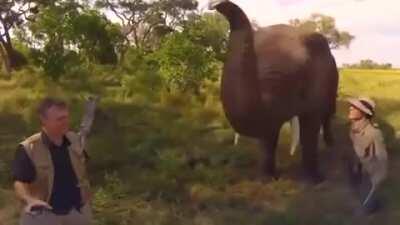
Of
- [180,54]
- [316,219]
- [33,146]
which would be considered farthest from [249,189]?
[180,54]

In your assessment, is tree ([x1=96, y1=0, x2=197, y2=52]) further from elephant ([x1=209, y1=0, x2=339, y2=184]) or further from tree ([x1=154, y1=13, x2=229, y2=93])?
elephant ([x1=209, y1=0, x2=339, y2=184])

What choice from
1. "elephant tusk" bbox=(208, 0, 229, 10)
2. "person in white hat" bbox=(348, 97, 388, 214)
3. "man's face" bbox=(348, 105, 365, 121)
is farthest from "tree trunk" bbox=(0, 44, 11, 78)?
"man's face" bbox=(348, 105, 365, 121)

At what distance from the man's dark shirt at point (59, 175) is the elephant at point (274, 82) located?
4115 millimetres

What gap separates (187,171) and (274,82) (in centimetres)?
174

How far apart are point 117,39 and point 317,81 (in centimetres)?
1484

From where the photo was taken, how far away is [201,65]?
1697 cm

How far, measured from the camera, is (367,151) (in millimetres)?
7902

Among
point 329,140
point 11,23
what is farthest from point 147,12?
point 329,140

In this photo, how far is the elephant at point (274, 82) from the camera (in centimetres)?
898

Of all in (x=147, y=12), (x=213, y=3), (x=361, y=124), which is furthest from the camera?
(x=147, y=12)

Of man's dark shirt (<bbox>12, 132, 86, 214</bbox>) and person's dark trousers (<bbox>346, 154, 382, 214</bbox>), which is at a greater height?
man's dark shirt (<bbox>12, 132, 86, 214</bbox>)

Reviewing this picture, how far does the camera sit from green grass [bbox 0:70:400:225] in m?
8.31

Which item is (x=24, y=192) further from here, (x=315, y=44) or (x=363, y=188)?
(x=315, y=44)

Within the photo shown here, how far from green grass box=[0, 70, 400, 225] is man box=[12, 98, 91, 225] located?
3.11 metres
